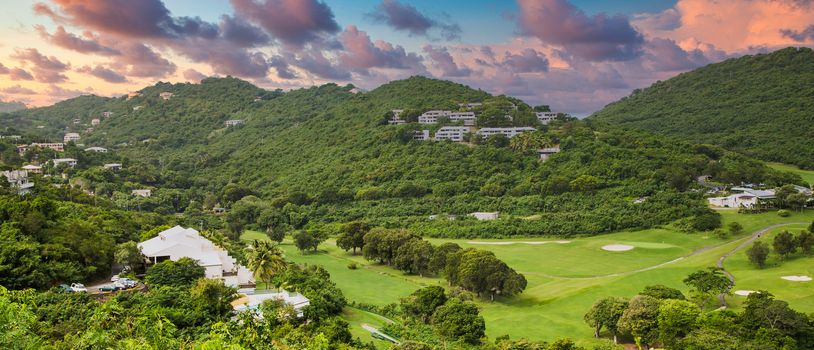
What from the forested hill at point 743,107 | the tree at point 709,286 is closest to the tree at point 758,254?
the tree at point 709,286

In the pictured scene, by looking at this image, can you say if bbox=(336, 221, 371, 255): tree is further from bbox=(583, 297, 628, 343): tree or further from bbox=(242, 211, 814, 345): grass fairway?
bbox=(583, 297, 628, 343): tree

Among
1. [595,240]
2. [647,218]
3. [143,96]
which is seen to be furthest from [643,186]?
[143,96]

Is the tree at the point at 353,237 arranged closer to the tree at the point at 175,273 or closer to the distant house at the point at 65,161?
the tree at the point at 175,273

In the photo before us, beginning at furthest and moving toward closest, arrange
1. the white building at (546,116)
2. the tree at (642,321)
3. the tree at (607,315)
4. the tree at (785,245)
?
1. the white building at (546,116)
2. the tree at (785,245)
3. the tree at (607,315)
4. the tree at (642,321)

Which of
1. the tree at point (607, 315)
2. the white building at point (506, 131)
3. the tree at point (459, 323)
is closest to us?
the tree at point (459, 323)

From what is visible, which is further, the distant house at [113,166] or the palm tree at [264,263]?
the distant house at [113,166]

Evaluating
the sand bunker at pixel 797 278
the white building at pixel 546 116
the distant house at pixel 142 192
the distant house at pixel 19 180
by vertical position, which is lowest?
the sand bunker at pixel 797 278
